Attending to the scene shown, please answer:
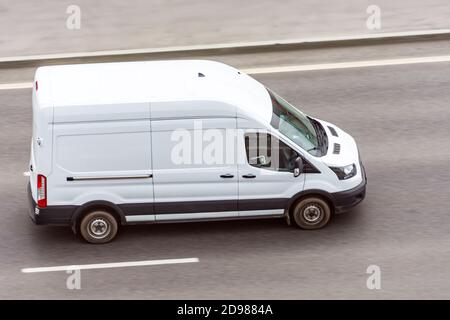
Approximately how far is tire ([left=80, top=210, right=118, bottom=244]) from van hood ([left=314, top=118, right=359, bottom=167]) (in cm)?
295

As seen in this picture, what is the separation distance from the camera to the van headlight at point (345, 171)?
13.1 meters

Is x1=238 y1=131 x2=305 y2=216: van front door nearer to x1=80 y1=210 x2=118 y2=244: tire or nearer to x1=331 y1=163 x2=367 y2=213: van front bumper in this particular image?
x1=331 y1=163 x2=367 y2=213: van front bumper

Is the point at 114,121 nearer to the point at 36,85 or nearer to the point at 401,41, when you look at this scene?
the point at 36,85

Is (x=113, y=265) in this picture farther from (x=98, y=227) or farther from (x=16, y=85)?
(x=16, y=85)

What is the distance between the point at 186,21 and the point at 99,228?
7.53 m

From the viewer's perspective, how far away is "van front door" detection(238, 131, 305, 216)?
12.8 meters

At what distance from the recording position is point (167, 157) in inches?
498

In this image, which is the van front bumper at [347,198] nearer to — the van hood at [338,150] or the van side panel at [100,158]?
the van hood at [338,150]

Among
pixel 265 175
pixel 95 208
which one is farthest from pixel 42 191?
pixel 265 175

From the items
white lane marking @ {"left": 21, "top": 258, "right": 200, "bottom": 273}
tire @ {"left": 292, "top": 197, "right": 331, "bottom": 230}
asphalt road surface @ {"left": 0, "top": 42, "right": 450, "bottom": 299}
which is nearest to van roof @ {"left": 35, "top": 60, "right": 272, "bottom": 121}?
tire @ {"left": 292, "top": 197, "right": 331, "bottom": 230}

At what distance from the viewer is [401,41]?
739 inches

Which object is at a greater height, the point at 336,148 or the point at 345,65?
the point at 345,65

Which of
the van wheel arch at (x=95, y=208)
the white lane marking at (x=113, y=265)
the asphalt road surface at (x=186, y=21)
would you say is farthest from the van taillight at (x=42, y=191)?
the asphalt road surface at (x=186, y=21)

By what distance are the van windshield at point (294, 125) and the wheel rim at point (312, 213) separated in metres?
0.74
